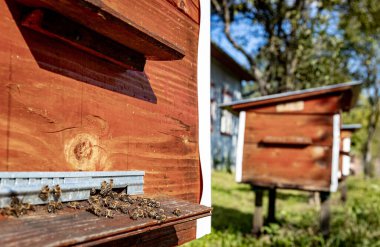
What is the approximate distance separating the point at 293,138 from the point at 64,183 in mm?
4994

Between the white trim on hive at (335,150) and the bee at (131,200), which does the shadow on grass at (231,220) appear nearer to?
the white trim on hive at (335,150)

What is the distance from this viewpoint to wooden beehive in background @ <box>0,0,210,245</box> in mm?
1224

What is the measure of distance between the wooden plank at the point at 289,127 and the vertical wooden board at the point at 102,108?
3915 mm

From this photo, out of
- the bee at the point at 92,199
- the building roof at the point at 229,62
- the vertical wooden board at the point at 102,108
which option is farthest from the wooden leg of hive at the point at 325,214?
the building roof at the point at 229,62

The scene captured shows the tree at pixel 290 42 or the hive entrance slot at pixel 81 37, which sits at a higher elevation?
the tree at pixel 290 42

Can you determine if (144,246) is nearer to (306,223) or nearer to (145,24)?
(145,24)

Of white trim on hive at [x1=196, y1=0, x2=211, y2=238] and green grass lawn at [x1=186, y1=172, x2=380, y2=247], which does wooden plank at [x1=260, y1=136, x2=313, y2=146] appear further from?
white trim on hive at [x1=196, y1=0, x2=211, y2=238]

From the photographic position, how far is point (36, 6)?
1249 mm

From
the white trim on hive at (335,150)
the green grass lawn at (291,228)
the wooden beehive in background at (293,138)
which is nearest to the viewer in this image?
the white trim on hive at (335,150)

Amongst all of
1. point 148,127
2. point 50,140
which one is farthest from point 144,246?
point 50,140

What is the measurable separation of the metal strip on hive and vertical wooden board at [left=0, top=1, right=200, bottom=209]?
0.05 metres

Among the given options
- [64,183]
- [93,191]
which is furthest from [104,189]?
[64,183]

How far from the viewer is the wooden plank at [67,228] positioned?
3.03 ft

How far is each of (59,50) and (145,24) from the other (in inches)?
21.5
